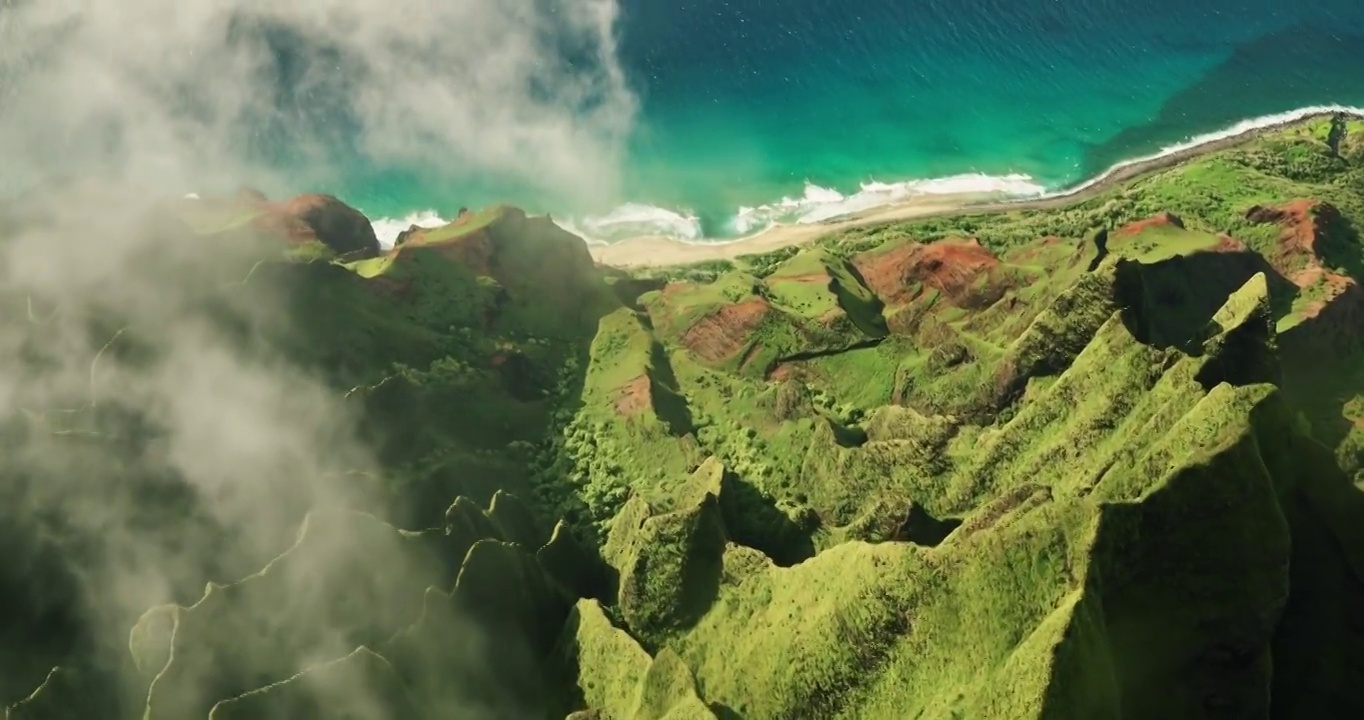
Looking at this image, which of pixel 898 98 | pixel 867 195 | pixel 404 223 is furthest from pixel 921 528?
pixel 898 98

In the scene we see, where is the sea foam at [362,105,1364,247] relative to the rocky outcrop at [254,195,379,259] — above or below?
above

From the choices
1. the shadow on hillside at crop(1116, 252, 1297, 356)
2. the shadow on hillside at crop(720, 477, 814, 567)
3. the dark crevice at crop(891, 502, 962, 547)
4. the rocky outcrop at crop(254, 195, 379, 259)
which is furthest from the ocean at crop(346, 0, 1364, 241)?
the dark crevice at crop(891, 502, 962, 547)

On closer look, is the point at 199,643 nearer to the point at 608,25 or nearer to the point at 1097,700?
the point at 1097,700

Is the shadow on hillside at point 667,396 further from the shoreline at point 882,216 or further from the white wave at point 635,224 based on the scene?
the white wave at point 635,224

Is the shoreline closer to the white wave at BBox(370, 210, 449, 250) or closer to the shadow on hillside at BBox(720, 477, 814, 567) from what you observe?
the white wave at BBox(370, 210, 449, 250)

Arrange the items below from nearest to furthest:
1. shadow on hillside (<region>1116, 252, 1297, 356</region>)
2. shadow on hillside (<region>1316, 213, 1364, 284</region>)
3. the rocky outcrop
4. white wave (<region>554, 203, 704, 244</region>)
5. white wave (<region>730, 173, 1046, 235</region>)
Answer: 1. shadow on hillside (<region>1116, 252, 1297, 356</region>)
2. shadow on hillside (<region>1316, 213, 1364, 284</region>)
3. the rocky outcrop
4. white wave (<region>554, 203, 704, 244</region>)
5. white wave (<region>730, 173, 1046, 235</region>)

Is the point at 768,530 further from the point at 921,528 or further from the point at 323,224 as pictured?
the point at 323,224

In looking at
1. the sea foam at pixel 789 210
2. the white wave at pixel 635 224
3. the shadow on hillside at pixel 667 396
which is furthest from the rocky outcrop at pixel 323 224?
the shadow on hillside at pixel 667 396
